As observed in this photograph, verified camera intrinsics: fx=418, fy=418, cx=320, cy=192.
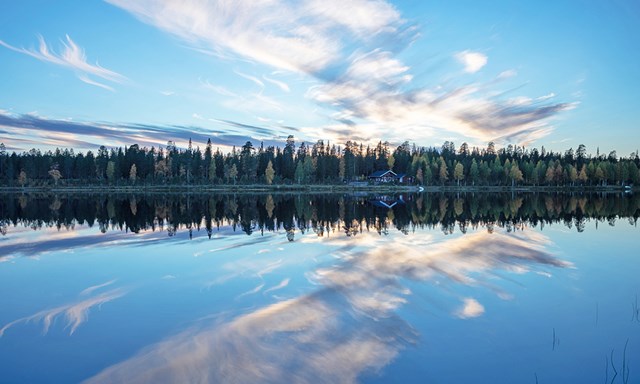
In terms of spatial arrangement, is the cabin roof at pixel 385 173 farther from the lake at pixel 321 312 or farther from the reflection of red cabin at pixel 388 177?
the lake at pixel 321 312

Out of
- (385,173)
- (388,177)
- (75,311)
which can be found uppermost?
(385,173)

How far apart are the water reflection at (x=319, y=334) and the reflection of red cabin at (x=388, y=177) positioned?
110m

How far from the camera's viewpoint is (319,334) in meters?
8.19

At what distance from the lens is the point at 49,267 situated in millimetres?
14656

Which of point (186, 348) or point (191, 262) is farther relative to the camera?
point (191, 262)

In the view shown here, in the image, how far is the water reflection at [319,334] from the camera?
21.8 ft

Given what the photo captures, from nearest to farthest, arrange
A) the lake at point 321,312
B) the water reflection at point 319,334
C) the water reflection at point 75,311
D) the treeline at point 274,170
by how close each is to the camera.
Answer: the water reflection at point 319,334 → the lake at point 321,312 → the water reflection at point 75,311 → the treeline at point 274,170

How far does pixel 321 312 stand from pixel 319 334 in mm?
1299

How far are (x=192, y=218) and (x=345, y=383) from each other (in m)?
28.0

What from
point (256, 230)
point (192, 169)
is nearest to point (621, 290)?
point (256, 230)

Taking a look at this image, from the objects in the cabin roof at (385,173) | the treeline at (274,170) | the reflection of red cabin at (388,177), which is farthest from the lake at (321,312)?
the cabin roof at (385,173)

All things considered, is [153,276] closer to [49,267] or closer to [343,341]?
[49,267]

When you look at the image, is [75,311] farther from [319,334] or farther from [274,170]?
[274,170]

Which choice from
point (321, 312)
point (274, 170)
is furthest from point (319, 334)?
point (274, 170)
